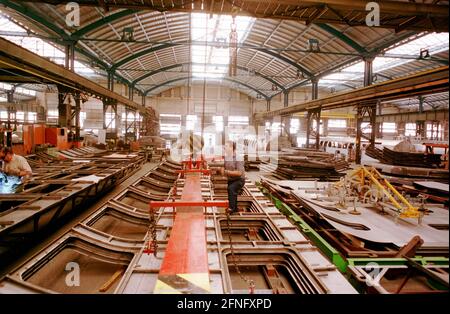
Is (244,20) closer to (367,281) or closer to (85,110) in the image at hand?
(367,281)

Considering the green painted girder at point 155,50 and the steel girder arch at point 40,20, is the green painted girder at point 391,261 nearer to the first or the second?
the steel girder arch at point 40,20

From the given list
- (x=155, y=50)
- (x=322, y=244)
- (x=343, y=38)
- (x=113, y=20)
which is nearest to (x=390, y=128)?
(x=343, y=38)

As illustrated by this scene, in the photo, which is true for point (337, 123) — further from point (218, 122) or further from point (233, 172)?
point (233, 172)

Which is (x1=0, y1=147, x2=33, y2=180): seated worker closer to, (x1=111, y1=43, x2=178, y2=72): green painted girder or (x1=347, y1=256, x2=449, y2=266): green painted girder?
(x1=347, y1=256, x2=449, y2=266): green painted girder

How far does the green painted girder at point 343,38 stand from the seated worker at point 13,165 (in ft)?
42.2

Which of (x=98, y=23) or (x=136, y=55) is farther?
(x=136, y=55)

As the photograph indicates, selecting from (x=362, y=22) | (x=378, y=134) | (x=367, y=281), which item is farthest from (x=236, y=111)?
(x=367, y=281)

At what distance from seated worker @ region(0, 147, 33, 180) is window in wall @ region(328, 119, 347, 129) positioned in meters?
29.8

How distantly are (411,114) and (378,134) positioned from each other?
4796 millimetres

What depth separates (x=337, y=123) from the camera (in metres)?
30.9

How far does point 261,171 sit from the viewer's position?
13477 millimetres

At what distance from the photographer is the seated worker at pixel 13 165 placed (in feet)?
17.9

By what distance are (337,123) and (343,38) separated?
19.3 metres

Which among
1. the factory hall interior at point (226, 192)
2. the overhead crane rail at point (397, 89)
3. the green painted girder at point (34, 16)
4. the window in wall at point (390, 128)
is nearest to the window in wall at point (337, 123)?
the window in wall at point (390, 128)
